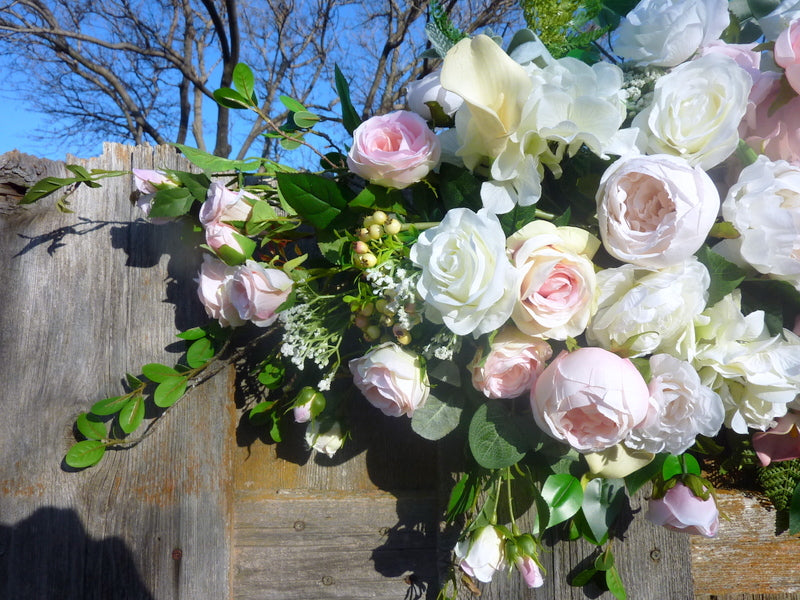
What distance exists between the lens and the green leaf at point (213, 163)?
987mm

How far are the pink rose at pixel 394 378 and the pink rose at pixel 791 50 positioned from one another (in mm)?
764

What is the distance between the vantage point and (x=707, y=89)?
33.1 inches

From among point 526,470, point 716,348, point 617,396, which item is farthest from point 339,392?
point 716,348

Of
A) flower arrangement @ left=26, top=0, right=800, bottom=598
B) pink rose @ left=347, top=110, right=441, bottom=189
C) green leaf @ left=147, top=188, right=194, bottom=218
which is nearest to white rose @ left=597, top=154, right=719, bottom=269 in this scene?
flower arrangement @ left=26, top=0, right=800, bottom=598

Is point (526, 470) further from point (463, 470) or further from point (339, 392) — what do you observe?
point (339, 392)

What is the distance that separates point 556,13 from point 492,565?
3.33 feet

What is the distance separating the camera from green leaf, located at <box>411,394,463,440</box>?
0.93 m

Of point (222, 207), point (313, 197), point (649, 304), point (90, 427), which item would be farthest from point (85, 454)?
point (649, 304)

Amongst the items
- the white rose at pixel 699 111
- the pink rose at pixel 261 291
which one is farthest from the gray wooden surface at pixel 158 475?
the white rose at pixel 699 111

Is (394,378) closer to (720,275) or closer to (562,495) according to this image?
(562,495)

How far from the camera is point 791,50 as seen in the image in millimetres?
838

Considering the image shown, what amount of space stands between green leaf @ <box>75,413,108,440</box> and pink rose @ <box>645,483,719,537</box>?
1.08 metres

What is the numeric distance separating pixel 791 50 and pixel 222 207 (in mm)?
975

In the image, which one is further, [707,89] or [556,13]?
[556,13]
